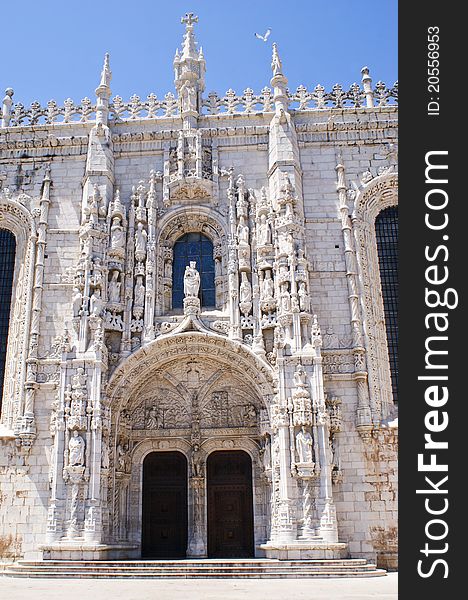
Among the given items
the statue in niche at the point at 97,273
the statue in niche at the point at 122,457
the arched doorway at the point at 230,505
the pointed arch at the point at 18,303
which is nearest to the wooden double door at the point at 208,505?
the arched doorway at the point at 230,505

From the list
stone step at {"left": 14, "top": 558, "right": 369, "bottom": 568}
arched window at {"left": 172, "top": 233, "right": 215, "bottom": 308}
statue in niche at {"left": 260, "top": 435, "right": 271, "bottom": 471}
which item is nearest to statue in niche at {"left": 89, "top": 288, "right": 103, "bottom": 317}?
arched window at {"left": 172, "top": 233, "right": 215, "bottom": 308}

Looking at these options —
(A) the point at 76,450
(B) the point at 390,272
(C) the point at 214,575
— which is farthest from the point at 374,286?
(A) the point at 76,450

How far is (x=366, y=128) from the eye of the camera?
21.8 m

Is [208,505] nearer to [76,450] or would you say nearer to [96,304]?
[76,450]

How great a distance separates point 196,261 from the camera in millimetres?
21000

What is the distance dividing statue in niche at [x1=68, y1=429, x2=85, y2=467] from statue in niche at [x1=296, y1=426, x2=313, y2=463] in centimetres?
580

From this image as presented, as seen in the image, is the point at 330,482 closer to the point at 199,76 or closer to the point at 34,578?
the point at 34,578

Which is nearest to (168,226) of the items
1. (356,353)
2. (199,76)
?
(199,76)

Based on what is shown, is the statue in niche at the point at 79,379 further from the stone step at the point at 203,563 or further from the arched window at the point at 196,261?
the stone step at the point at 203,563

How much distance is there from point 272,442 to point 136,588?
262 inches

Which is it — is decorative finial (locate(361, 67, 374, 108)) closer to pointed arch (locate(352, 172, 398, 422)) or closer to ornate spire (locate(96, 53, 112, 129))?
pointed arch (locate(352, 172, 398, 422))

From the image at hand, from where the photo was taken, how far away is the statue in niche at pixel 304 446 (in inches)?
666

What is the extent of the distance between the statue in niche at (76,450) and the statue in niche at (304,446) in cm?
580

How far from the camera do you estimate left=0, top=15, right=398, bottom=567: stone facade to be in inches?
688
